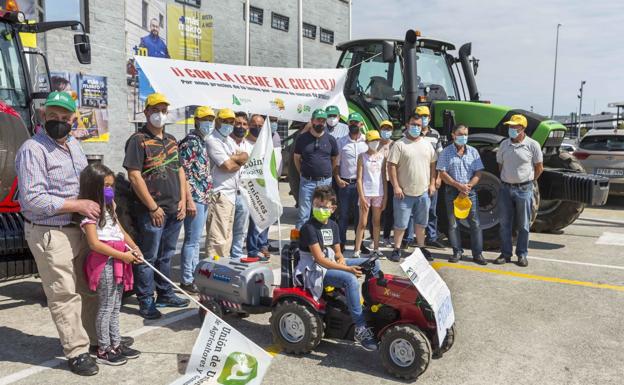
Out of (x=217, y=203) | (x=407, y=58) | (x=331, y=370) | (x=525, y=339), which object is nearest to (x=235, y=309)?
(x=331, y=370)

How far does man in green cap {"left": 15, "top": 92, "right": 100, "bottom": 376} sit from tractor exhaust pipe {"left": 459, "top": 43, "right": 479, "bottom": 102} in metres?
7.16

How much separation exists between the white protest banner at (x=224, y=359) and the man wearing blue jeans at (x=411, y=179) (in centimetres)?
392

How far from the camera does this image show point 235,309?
438cm

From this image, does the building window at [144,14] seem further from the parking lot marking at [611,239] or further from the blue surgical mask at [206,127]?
the parking lot marking at [611,239]

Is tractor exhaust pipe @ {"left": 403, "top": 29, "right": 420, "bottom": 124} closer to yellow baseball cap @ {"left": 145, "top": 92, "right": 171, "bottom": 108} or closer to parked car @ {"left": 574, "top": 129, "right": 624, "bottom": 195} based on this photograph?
yellow baseball cap @ {"left": 145, "top": 92, "right": 171, "bottom": 108}

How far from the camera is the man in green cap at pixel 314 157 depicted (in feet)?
21.4

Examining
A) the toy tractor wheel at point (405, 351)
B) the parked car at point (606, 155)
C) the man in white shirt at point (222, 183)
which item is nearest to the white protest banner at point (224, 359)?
the toy tractor wheel at point (405, 351)

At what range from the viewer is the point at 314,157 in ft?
21.4

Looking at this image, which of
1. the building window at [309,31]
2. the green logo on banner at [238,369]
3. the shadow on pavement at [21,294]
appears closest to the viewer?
the green logo on banner at [238,369]

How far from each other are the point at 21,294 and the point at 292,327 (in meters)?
3.09

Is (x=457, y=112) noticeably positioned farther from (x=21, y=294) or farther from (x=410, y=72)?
(x=21, y=294)

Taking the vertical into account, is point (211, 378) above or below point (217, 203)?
below

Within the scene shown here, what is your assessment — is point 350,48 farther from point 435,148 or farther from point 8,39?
point 8,39

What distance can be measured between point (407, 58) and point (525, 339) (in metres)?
4.91
